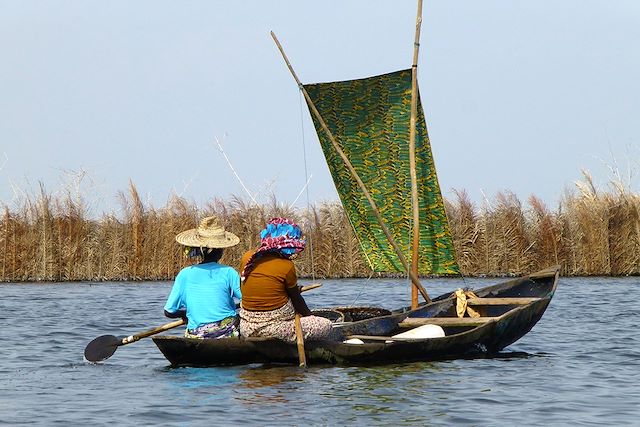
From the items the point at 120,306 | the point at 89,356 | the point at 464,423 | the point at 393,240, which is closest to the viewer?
the point at 464,423

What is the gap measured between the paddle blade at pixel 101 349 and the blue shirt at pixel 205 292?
3.75 ft

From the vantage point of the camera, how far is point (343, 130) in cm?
1412

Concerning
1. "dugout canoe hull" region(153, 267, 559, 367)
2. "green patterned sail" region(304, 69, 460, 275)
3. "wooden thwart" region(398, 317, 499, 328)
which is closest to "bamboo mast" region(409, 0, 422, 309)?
"green patterned sail" region(304, 69, 460, 275)

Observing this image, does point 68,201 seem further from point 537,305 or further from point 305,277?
point 537,305

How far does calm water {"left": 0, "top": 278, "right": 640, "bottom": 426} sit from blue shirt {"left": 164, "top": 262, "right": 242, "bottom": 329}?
1.72ft

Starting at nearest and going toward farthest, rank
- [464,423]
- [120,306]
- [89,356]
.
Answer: [464,423] < [89,356] < [120,306]

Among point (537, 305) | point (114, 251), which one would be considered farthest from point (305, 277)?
point (537, 305)

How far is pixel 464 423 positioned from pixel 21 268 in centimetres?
1907

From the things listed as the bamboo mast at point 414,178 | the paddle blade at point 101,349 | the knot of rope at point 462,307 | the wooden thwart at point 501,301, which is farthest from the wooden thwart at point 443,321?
the paddle blade at point 101,349

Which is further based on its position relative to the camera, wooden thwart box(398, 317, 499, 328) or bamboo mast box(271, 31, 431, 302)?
bamboo mast box(271, 31, 431, 302)

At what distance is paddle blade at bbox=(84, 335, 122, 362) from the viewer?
38.5 ft

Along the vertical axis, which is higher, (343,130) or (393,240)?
(343,130)

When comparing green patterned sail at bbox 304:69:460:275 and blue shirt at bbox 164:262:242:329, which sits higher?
green patterned sail at bbox 304:69:460:275

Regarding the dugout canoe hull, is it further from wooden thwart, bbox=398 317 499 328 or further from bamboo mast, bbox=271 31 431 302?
bamboo mast, bbox=271 31 431 302
